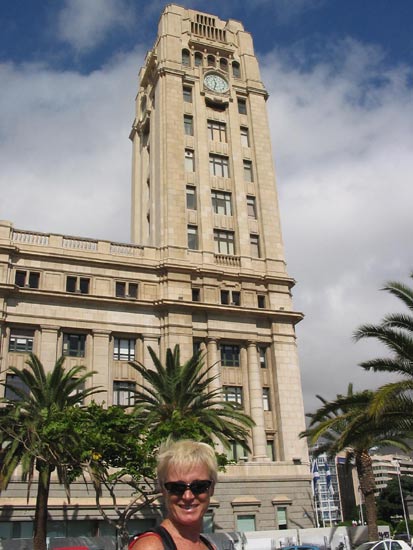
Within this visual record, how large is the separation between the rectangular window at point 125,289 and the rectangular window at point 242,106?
23.6 m

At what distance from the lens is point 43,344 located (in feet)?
137

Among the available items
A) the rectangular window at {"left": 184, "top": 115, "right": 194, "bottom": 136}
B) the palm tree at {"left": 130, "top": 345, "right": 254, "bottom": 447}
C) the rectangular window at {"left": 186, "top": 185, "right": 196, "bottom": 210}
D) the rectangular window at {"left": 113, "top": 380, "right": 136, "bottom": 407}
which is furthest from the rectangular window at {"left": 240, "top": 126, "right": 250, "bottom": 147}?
the palm tree at {"left": 130, "top": 345, "right": 254, "bottom": 447}

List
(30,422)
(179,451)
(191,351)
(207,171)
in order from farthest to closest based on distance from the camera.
A: (207,171), (191,351), (30,422), (179,451)

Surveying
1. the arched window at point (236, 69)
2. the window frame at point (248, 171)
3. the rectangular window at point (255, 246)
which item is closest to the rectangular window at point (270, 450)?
the rectangular window at point (255, 246)

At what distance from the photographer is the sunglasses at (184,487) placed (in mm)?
4207

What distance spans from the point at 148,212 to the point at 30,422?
30.1 meters

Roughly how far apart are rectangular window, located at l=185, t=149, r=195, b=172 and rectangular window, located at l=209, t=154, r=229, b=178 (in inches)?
71.4

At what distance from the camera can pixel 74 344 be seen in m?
43.4

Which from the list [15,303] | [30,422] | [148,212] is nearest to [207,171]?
[148,212]

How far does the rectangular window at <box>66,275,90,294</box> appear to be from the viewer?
148 ft

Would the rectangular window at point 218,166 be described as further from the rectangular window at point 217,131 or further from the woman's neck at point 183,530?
the woman's neck at point 183,530

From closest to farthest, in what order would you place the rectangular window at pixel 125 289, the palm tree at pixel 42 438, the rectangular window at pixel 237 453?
the palm tree at pixel 42 438 < the rectangular window at pixel 237 453 < the rectangular window at pixel 125 289

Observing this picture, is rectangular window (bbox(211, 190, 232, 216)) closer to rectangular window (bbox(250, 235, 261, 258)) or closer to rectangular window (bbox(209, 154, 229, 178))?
rectangular window (bbox(209, 154, 229, 178))

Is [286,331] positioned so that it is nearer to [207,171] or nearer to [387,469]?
[207,171]
